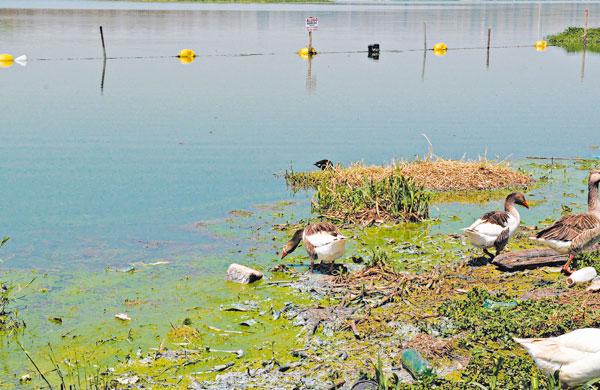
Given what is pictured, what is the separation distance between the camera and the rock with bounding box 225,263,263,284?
15305 millimetres

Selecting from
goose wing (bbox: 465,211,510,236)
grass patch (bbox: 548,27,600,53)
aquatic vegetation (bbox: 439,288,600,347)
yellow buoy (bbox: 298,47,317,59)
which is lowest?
aquatic vegetation (bbox: 439,288,600,347)

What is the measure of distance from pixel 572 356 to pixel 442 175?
14109 mm

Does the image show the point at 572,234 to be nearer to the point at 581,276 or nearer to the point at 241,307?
the point at 581,276

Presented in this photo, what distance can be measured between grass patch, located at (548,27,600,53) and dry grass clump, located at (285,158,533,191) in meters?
56.6

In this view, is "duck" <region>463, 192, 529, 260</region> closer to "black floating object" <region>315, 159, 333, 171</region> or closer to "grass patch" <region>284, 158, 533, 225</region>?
"grass patch" <region>284, 158, 533, 225</region>

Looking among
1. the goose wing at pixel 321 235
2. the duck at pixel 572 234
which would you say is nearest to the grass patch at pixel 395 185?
the goose wing at pixel 321 235

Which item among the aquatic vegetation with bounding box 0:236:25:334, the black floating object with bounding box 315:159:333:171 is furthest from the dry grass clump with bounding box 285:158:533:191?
the aquatic vegetation with bounding box 0:236:25:334

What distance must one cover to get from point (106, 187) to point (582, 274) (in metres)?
15.8

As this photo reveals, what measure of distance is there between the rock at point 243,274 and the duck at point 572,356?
263 inches

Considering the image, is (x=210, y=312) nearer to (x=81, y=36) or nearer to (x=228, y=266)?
(x=228, y=266)

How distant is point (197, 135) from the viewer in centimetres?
3344

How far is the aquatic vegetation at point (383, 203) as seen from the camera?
755 inches

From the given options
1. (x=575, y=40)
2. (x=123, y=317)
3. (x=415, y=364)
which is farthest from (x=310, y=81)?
(x=415, y=364)

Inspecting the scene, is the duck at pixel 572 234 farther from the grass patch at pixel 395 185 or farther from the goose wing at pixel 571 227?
the grass patch at pixel 395 185
